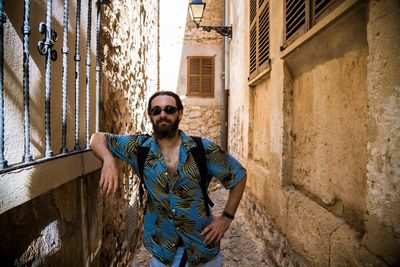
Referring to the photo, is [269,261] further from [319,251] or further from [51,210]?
[51,210]

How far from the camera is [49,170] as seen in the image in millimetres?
1503

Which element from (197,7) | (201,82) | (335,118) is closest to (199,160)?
(335,118)

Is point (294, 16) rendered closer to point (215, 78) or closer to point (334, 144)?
point (334, 144)

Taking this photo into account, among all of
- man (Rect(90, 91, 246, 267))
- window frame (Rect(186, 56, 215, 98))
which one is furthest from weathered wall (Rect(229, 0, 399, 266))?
window frame (Rect(186, 56, 215, 98))

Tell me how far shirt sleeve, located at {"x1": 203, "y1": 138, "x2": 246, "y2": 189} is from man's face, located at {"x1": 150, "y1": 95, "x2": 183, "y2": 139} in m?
0.25

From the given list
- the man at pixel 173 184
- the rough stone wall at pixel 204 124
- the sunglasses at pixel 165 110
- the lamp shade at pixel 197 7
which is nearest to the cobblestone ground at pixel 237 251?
the man at pixel 173 184

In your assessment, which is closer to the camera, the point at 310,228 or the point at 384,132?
the point at 384,132

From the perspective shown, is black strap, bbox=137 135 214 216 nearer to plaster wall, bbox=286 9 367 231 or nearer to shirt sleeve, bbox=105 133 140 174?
shirt sleeve, bbox=105 133 140 174

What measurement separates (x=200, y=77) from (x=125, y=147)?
7.60m

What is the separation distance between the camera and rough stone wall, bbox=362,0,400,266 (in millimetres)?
1261

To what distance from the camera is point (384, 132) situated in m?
1.34

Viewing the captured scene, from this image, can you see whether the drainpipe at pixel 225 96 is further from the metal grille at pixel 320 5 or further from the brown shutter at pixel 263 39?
the metal grille at pixel 320 5

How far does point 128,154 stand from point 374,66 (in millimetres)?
1489

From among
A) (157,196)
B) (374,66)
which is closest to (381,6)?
(374,66)
